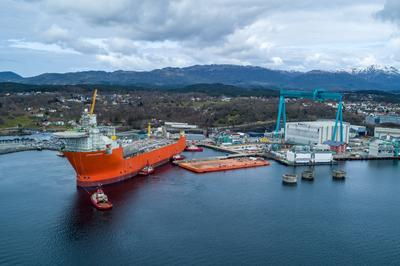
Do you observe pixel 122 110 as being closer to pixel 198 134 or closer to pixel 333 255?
pixel 198 134

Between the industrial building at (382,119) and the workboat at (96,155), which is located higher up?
the industrial building at (382,119)

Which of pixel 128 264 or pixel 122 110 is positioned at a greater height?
pixel 122 110

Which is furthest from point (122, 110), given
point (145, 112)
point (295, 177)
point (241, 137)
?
point (295, 177)

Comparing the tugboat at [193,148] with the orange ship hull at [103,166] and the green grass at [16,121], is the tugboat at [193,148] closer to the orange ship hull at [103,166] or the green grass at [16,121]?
the orange ship hull at [103,166]

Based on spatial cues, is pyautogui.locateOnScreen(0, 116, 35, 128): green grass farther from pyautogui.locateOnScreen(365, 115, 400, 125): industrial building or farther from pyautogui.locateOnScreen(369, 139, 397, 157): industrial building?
pyautogui.locateOnScreen(365, 115, 400, 125): industrial building

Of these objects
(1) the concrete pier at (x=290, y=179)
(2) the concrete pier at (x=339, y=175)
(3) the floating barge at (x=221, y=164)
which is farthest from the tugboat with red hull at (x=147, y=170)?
(2) the concrete pier at (x=339, y=175)

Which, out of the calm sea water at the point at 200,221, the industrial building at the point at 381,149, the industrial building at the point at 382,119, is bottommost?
the calm sea water at the point at 200,221
